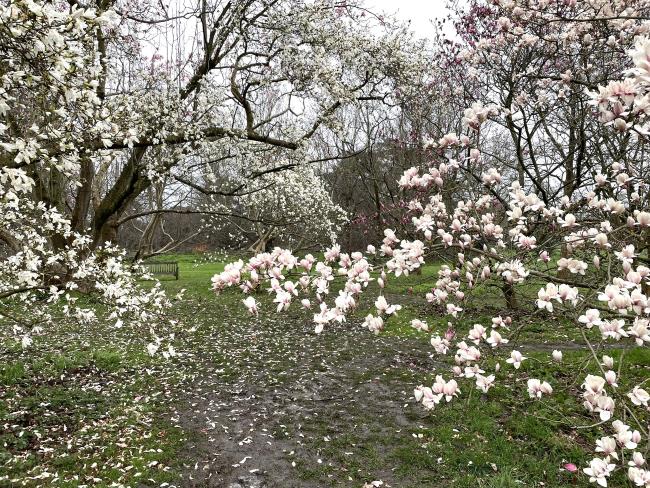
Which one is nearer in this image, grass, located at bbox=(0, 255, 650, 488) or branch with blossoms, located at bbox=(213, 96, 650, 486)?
branch with blossoms, located at bbox=(213, 96, 650, 486)

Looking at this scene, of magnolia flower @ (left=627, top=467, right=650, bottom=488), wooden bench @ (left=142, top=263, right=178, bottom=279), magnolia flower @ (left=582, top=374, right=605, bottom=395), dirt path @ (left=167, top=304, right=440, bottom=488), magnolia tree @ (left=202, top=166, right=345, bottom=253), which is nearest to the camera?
magnolia flower @ (left=627, top=467, right=650, bottom=488)

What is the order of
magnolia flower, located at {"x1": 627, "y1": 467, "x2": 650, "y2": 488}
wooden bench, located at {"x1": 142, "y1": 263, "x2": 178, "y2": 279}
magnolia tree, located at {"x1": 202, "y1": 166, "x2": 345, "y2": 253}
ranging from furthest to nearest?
wooden bench, located at {"x1": 142, "y1": 263, "x2": 178, "y2": 279}
magnolia tree, located at {"x1": 202, "y1": 166, "x2": 345, "y2": 253}
magnolia flower, located at {"x1": 627, "y1": 467, "x2": 650, "y2": 488}

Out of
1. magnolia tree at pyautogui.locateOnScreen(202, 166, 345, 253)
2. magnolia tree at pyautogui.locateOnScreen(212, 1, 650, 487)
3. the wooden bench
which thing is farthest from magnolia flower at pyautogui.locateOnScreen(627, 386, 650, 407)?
the wooden bench

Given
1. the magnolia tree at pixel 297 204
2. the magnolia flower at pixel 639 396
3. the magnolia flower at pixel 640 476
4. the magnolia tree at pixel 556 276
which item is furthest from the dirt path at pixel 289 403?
the magnolia tree at pixel 297 204

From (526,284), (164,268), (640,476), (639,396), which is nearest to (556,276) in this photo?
(526,284)

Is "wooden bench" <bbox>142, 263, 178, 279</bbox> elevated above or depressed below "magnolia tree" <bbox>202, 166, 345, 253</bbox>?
below

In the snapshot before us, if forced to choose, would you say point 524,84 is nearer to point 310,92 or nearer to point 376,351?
point 310,92

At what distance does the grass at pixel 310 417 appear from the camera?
167 inches

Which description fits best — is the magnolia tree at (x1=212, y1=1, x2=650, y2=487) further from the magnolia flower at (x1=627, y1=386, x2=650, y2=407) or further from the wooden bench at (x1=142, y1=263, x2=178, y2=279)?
the wooden bench at (x1=142, y1=263, x2=178, y2=279)

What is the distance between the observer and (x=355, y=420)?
5500 millimetres

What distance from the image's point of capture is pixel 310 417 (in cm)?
563

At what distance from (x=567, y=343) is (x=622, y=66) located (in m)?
4.71

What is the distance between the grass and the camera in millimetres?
4238

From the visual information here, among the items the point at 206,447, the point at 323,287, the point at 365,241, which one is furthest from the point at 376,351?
the point at 365,241
